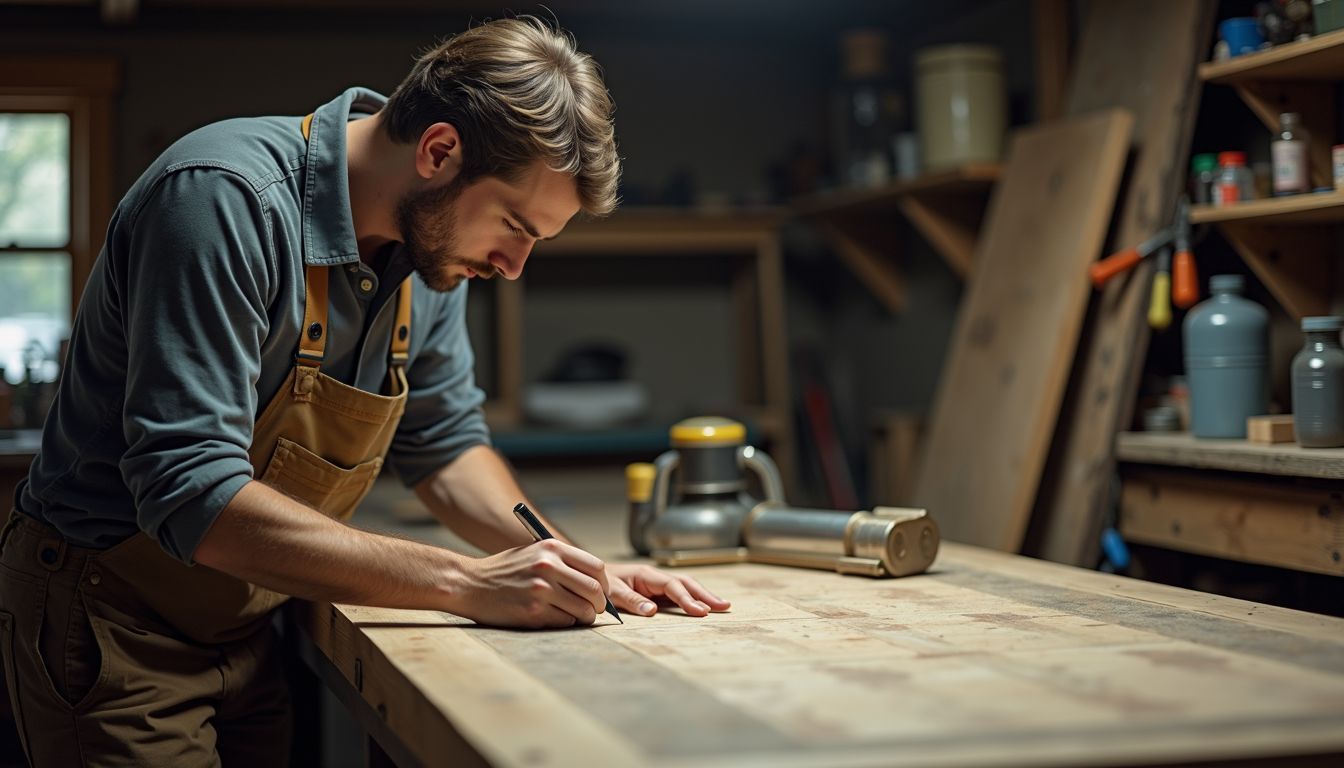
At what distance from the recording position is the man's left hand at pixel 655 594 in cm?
164

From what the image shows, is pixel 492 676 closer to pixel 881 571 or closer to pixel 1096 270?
pixel 881 571

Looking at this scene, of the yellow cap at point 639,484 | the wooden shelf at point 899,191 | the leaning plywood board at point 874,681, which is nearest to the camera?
the leaning plywood board at point 874,681

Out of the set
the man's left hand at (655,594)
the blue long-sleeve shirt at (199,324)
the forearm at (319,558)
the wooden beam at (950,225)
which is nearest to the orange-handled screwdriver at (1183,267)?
the wooden beam at (950,225)

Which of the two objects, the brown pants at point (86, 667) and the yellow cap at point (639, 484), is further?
the yellow cap at point (639, 484)

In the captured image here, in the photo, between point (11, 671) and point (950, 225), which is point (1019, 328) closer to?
point (950, 225)

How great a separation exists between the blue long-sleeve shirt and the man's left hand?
488 millimetres

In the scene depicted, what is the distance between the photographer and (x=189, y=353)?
4.81 feet

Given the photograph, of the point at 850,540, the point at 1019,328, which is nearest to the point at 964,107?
the point at 1019,328

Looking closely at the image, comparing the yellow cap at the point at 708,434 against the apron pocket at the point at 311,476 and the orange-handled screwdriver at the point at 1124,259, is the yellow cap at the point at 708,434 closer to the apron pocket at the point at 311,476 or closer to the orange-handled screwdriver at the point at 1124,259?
the apron pocket at the point at 311,476

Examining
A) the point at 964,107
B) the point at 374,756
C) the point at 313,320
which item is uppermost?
the point at 964,107

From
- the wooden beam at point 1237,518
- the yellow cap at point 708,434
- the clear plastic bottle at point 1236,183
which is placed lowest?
the wooden beam at point 1237,518

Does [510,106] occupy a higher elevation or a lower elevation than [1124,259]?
higher

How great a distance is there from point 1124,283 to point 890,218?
1679mm

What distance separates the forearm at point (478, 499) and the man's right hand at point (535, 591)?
17.7 inches
